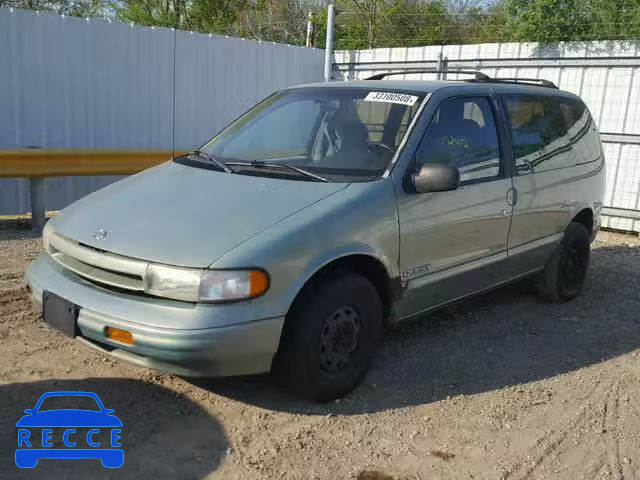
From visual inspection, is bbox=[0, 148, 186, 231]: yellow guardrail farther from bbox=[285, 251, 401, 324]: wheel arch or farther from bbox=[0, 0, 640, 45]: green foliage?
bbox=[0, 0, 640, 45]: green foliage

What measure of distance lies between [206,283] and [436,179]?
1.61 m

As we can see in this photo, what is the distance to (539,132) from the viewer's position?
5.46m

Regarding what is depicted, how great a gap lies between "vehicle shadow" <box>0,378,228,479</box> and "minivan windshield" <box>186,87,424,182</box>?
4.95 ft

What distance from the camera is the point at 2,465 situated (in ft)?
10.2

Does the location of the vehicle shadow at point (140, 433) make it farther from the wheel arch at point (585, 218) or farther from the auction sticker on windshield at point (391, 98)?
the wheel arch at point (585, 218)

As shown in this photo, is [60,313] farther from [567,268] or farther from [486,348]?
[567,268]

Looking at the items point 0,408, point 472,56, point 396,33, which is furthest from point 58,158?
point 396,33

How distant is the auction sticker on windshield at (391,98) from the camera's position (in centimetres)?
450

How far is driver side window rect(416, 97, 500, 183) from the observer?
4410mm

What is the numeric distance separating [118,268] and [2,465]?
1.06 m

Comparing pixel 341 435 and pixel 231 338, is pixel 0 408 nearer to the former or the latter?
pixel 231 338

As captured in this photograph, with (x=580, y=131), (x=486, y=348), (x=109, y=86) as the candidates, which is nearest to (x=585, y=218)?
(x=580, y=131)

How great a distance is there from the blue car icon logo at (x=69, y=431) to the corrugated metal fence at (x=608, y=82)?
780cm

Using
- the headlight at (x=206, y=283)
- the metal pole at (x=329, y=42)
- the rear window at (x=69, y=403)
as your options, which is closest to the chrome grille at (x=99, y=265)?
the headlight at (x=206, y=283)
